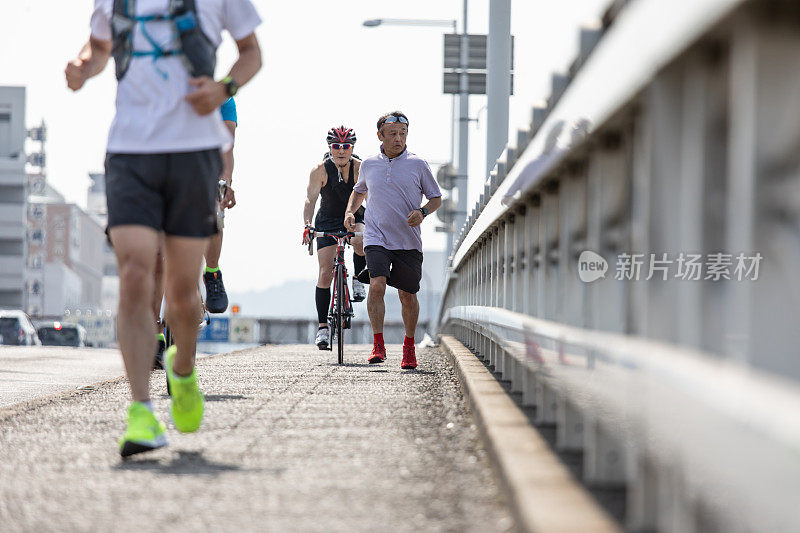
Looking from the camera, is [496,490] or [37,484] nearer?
[496,490]

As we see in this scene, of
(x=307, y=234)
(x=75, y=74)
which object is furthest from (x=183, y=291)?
(x=307, y=234)

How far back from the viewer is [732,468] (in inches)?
70.7

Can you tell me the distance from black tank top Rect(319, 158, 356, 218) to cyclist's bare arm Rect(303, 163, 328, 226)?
0.05 m

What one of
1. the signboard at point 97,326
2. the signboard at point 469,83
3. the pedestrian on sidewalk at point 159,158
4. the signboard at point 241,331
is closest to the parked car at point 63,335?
the signboard at point 469,83

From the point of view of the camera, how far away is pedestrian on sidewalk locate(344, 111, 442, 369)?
9.60 m

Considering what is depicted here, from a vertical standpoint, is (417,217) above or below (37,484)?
above

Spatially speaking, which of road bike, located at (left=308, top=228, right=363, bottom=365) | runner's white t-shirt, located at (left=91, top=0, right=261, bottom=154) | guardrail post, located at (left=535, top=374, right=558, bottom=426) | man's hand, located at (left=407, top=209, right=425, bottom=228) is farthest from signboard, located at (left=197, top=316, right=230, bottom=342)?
guardrail post, located at (left=535, top=374, right=558, bottom=426)

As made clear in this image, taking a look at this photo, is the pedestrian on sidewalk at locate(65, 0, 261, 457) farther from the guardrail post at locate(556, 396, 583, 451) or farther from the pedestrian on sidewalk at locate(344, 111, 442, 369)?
the pedestrian on sidewalk at locate(344, 111, 442, 369)

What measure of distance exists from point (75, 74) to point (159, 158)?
63 cm

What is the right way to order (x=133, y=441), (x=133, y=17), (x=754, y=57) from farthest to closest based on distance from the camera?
(x=133, y=17) → (x=133, y=441) → (x=754, y=57)

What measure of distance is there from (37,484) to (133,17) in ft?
6.12

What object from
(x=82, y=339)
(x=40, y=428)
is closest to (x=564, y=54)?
(x=40, y=428)

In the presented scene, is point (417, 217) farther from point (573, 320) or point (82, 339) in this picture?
point (82, 339)

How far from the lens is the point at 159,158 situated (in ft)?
14.9
